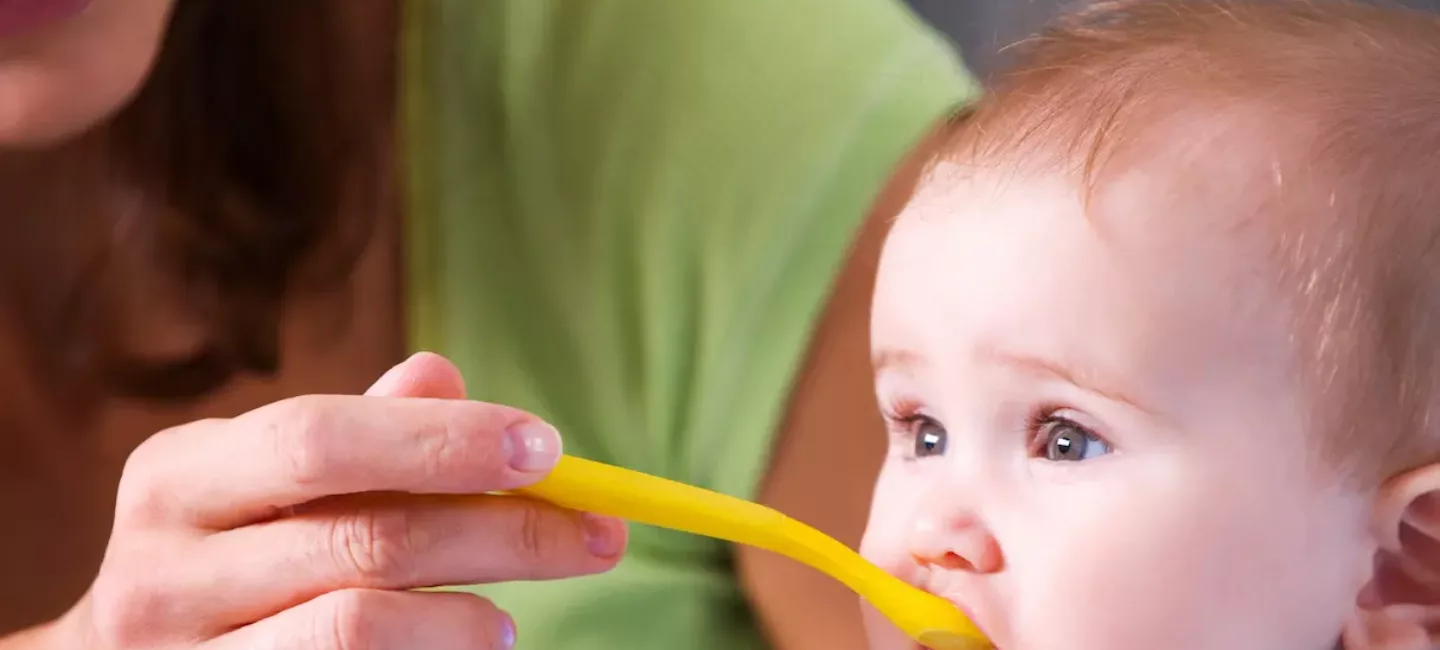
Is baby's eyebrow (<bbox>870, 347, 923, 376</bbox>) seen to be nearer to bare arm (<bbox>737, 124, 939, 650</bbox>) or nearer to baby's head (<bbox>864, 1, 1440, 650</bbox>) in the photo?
baby's head (<bbox>864, 1, 1440, 650</bbox>)

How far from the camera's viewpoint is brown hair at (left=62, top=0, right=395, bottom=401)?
2.87ft

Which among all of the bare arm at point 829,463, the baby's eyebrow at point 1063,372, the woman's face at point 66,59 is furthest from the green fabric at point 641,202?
the baby's eyebrow at point 1063,372

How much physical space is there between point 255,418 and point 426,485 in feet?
0.25

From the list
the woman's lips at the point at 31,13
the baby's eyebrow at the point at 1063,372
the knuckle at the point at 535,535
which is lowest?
the knuckle at the point at 535,535

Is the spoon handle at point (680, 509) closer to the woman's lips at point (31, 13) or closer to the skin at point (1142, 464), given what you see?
the skin at point (1142, 464)

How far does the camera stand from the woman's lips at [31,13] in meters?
0.62

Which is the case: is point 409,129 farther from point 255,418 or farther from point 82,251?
point 255,418

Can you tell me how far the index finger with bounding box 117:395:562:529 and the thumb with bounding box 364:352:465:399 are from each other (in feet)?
0.16

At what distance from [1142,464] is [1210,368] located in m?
0.04

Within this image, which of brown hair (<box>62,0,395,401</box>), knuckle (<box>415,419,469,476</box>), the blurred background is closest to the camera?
knuckle (<box>415,419,469,476</box>)

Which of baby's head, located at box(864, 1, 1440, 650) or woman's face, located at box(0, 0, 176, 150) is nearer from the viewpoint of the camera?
baby's head, located at box(864, 1, 1440, 650)

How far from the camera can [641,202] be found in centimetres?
86

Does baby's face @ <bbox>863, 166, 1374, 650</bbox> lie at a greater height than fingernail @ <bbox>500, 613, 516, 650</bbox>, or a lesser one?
greater

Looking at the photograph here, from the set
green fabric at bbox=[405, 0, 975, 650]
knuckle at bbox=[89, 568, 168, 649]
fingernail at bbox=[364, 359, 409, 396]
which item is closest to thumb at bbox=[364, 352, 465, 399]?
fingernail at bbox=[364, 359, 409, 396]
